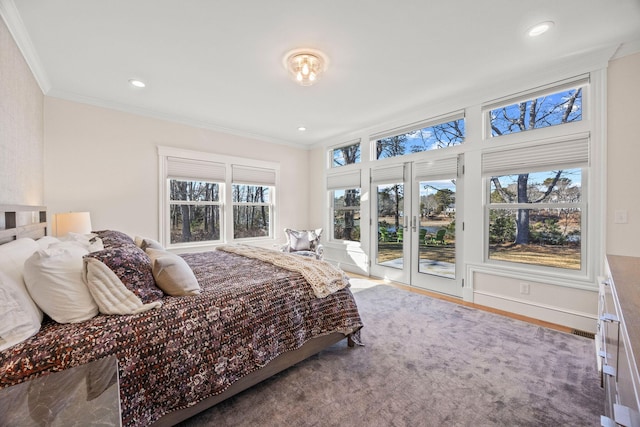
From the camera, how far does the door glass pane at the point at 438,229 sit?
3768 millimetres

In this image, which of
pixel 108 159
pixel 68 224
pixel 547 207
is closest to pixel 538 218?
pixel 547 207

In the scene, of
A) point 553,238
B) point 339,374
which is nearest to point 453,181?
point 553,238

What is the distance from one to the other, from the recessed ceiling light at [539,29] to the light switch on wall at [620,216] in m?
1.78

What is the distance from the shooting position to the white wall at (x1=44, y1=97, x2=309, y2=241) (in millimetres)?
3291

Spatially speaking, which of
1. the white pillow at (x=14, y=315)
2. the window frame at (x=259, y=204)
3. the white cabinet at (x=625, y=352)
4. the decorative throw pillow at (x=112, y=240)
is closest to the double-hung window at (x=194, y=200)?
the window frame at (x=259, y=204)

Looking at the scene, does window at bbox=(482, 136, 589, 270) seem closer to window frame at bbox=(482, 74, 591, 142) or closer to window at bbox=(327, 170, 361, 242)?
window frame at bbox=(482, 74, 591, 142)

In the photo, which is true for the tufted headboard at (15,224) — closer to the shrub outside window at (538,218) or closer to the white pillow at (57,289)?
the white pillow at (57,289)

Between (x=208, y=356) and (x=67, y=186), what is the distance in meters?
3.33

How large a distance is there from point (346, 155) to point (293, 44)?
3061 mm

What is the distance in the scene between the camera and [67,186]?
11.0 feet

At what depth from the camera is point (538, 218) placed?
3.07 meters

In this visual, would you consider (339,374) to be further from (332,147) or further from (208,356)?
(332,147)

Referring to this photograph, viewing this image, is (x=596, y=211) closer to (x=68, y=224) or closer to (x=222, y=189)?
(x=222, y=189)

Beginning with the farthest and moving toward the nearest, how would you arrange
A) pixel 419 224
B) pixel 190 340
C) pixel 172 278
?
pixel 419 224 → pixel 172 278 → pixel 190 340
